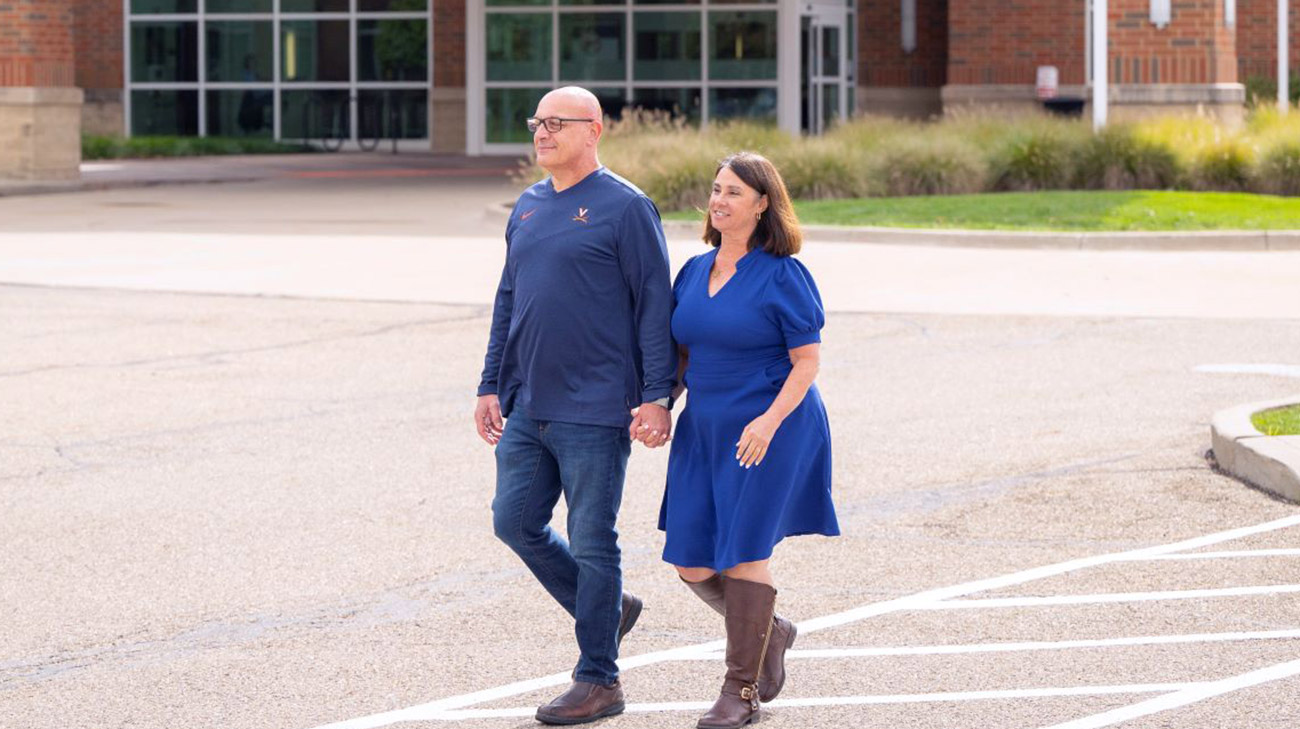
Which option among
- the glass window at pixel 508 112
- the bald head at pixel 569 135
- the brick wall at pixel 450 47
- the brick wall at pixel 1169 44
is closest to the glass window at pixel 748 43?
the glass window at pixel 508 112

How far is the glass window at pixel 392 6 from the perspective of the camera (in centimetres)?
4509

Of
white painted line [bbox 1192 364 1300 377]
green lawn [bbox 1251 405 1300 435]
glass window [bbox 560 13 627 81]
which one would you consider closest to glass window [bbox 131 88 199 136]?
glass window [bbox 560 13 627 81]

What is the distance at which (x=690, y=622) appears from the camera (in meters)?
6.64

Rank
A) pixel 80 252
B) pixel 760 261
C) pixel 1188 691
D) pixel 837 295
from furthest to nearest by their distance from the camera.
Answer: pixel 80 252 < pixel 837 295 < pixel 1188 691 < pixel 760 261

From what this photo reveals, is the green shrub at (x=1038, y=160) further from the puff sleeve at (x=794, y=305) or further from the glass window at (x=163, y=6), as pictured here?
the glass window at (x=163, y=6)

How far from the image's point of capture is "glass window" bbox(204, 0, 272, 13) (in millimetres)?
45625

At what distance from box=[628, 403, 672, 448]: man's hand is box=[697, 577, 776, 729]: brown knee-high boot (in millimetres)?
430

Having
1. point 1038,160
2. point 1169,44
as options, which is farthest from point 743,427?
point 1169,44

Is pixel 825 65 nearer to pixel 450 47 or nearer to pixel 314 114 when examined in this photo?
pixel 450 47

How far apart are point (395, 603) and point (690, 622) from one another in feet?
3.27

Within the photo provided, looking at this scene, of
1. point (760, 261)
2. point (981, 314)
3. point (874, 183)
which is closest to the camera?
point (760, 261)

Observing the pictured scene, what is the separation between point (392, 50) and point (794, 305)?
4092 centimetres

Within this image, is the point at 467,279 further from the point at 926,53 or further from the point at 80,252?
the point at 926,53

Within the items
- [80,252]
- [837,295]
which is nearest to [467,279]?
[837,295]
